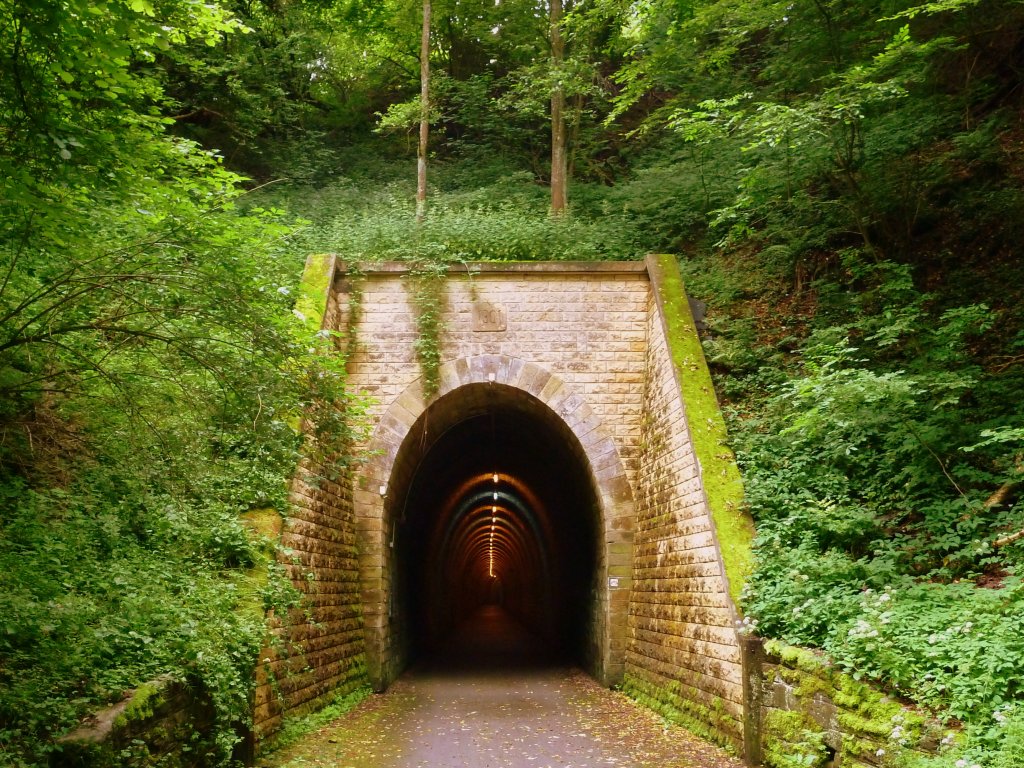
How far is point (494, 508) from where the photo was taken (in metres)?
25.2

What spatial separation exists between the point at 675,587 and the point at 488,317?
484 centimetres

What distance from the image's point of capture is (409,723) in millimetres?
8867

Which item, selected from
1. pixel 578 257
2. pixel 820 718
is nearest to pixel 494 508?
pixel 578 257

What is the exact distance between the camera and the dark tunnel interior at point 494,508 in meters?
12.5

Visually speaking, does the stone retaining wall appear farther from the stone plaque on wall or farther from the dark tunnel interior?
the stone plaque on wall

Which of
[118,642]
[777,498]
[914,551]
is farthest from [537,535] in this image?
[118,642]

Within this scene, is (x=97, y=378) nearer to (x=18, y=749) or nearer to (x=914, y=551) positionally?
(x=18, y=749)

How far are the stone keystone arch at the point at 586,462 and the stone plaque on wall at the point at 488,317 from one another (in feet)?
1.47

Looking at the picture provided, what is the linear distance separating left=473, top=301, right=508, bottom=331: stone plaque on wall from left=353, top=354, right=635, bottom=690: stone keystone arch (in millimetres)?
449

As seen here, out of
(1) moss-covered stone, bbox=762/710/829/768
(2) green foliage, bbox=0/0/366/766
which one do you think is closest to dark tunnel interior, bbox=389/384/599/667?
(2) green foliage, bbox=0/0/366/766

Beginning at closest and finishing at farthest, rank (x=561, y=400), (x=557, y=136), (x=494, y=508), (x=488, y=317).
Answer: (x=561, y=400), (x=488, y=317), (x=557, y=136), (x=494, y=508)

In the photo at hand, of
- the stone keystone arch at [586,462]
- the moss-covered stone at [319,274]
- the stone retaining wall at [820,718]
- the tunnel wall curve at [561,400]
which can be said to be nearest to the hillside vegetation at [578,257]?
the stone retaining wall at [820,718]

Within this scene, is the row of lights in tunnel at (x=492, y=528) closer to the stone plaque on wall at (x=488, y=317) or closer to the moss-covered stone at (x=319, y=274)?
the moss-covered stone at (x=319, y=274)

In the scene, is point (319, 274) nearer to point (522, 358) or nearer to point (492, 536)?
point (522, 358)
